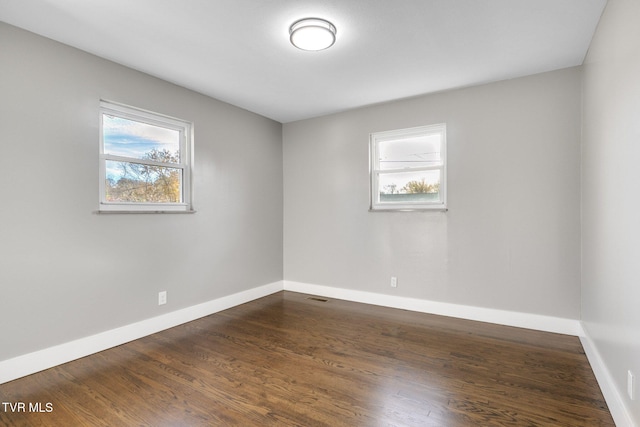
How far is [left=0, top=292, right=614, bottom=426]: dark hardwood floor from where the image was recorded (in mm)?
1825

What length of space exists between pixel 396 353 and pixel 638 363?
1.52 m

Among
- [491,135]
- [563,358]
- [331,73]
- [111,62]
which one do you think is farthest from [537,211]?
[111,62]

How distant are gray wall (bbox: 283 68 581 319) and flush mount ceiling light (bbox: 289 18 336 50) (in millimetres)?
1745

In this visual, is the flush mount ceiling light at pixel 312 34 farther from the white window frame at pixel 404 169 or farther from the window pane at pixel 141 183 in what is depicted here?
the window pane at pixel 141 183

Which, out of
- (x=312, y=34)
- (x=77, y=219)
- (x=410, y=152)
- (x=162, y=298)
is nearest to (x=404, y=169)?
(x=410, y=152)

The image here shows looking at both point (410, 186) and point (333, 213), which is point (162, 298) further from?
point (410, 186)

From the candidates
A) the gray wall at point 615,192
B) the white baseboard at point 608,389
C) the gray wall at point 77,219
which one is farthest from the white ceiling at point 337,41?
the white baseboard at point 608,389

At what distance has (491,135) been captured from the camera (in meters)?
3.32

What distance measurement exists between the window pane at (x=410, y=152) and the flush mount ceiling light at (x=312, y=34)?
6.08 ft

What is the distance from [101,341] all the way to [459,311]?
3496mm

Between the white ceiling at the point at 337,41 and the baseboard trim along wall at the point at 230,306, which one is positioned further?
the baseboard trim along wall at the point at 230,306

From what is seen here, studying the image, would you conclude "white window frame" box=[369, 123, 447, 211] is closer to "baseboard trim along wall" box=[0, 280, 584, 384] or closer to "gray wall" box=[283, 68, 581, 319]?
"gray wall" box=[283, 68, 581, 319]

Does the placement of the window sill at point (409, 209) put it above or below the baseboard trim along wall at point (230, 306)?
above

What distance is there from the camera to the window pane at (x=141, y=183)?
9.43ft
